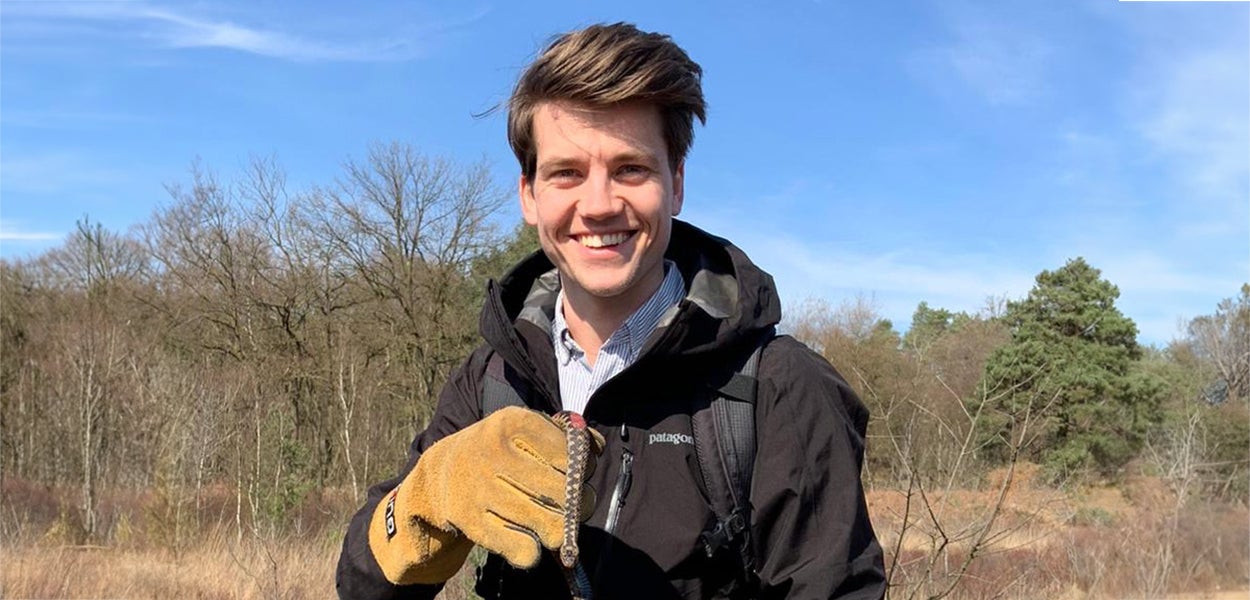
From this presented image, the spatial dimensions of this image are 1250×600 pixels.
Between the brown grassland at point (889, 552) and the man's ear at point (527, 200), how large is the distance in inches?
110

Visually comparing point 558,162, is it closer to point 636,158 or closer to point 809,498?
point 636,158

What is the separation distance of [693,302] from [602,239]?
0.21 meters

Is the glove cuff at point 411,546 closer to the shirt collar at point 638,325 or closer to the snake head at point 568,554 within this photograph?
the snake head at point 568,554

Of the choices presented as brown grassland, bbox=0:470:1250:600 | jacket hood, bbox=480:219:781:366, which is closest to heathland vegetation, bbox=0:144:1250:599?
A: brown grassland, bbox=0:470:1250:600

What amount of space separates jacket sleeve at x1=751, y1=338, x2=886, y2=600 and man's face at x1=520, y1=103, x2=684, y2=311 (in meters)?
0.35

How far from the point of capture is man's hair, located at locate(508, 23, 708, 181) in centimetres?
163

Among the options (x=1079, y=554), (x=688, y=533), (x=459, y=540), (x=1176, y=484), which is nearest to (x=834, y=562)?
(x=688, y=533)

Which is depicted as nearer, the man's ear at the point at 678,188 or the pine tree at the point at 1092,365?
the man's ear at the point at 678,188

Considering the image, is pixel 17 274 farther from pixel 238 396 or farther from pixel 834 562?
pixel 834 562

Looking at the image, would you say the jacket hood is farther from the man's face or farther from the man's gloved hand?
the man's gloved hand

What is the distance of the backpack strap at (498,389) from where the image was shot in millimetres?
1816

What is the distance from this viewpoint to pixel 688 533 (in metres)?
1.52

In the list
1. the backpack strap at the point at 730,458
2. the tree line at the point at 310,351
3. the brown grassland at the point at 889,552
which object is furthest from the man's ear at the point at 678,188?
the tree line at the point at 310,351

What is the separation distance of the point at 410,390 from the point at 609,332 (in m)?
18.5
